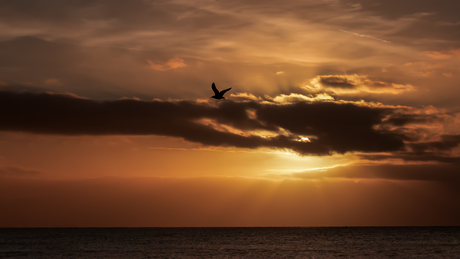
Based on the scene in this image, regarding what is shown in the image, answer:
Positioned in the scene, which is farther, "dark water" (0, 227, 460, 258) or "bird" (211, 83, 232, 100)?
"dark water" (0, 227, 460, 258)

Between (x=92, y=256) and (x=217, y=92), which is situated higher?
(x=217, y=92)

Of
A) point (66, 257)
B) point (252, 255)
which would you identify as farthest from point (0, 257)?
point (252, 255)

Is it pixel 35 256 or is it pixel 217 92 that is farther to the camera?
pixel 35 256

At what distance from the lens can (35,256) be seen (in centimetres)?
8131

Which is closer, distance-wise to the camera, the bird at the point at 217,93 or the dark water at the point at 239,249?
the bird at the point at 217,93

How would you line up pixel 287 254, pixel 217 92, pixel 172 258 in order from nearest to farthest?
pixel 217 92
pixel 172 258
pixel 287 254

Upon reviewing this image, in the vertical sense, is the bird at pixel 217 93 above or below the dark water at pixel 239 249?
above

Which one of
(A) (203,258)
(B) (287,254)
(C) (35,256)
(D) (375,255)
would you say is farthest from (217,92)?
(C) (35,256)

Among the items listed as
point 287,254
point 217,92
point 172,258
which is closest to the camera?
point 217,92

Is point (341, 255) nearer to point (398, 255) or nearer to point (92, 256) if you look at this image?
point (398, 255)

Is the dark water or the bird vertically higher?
the bird

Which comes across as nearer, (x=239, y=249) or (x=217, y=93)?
(x=217, y=93)

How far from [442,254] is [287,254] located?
27.8m

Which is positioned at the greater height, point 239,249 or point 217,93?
point 217,93
